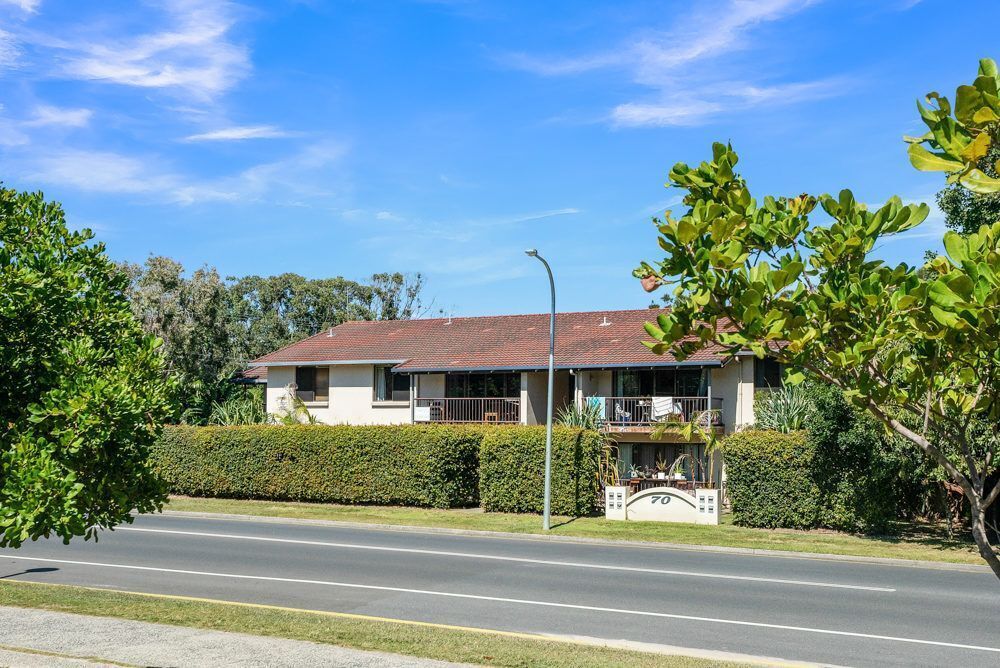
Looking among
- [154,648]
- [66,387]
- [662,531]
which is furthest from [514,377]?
[66,387]

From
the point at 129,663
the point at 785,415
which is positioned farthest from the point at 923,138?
the point at 785,415

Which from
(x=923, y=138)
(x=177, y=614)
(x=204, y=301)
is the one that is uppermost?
(x=204, y=301)

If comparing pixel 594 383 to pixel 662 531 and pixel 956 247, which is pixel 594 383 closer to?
pixel 662 531

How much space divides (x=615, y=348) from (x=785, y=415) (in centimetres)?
894

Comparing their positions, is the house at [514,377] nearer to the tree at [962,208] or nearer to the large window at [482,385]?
the large window at [482,385]

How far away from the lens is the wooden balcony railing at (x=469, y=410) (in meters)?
37.4

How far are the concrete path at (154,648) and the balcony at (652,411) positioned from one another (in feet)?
72.2

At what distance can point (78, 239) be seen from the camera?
718 centimetres

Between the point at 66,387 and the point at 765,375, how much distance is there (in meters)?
29.3

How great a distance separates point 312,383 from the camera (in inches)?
1695

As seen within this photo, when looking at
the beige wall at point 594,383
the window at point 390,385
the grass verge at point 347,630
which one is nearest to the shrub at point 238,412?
the window at point 390,385

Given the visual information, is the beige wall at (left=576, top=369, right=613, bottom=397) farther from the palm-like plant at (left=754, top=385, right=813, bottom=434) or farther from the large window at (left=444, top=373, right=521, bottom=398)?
the palm-like plant at (left=754, top=385, right=813, bottom=434)

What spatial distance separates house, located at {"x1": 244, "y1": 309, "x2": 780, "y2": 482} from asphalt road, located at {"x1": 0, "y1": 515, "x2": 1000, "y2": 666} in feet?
36.6

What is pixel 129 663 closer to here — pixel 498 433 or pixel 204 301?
pixel 498 433
